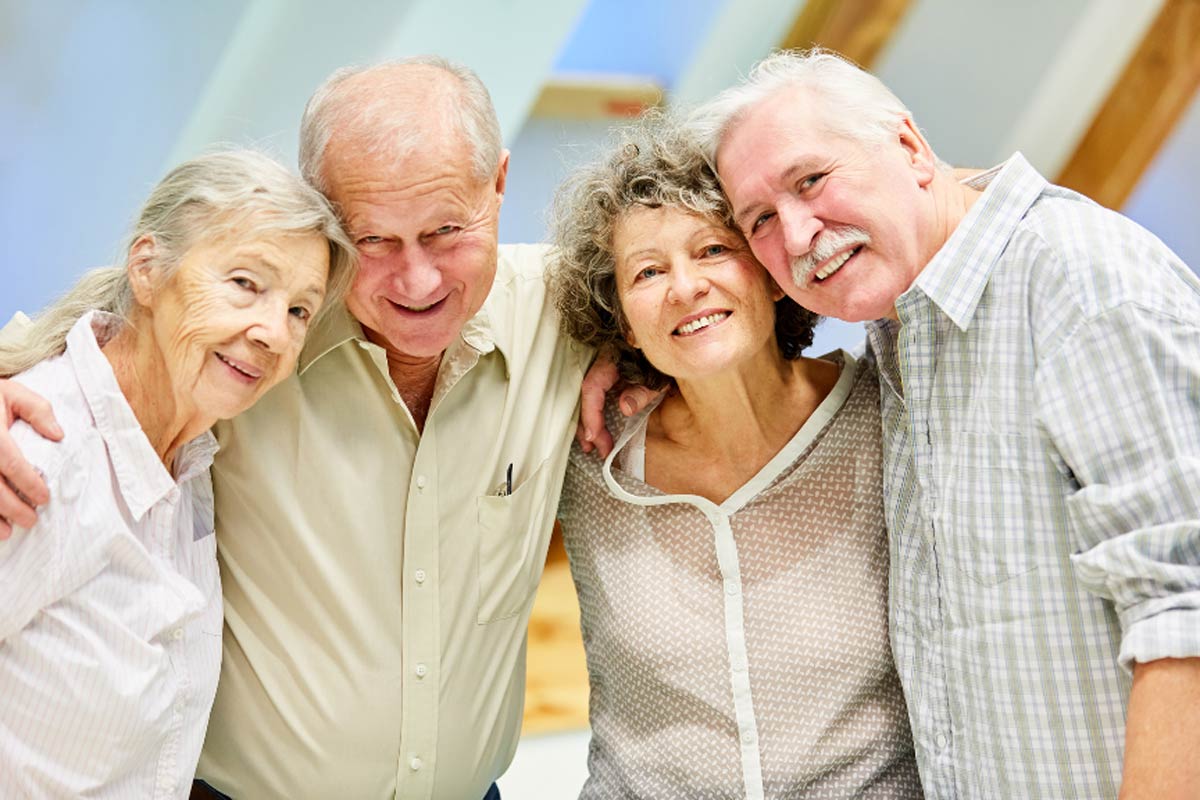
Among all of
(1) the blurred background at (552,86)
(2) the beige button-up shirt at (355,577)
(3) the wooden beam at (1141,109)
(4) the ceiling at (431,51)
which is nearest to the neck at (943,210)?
(2) the beige button-up shirt at (355,577)

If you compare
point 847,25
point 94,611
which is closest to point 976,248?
point 94,611

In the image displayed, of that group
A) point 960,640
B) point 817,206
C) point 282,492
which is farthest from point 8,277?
point 960,640

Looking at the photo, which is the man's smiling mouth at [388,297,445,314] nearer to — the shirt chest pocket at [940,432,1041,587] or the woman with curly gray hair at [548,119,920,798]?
the woman with curly gray hair at [548,119,920,798]

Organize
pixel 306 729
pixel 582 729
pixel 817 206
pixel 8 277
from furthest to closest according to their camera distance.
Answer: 1. pixel 582 729
2. pixel 8 277
3. pixel 306 729
4. pixel 817 206

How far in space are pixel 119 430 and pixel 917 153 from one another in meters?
1.16

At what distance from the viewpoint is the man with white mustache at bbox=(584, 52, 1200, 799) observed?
4.95 ft

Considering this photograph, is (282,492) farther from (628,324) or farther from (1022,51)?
(1022,51)

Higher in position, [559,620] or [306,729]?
[306,729]

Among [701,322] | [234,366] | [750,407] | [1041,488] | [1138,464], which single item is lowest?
[234,366]

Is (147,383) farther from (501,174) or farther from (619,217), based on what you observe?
(619,217)

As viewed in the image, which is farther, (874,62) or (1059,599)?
(874,62)

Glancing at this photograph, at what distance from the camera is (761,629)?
6.59 feet

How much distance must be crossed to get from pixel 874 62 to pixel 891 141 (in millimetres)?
2377

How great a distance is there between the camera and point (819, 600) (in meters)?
2.01
